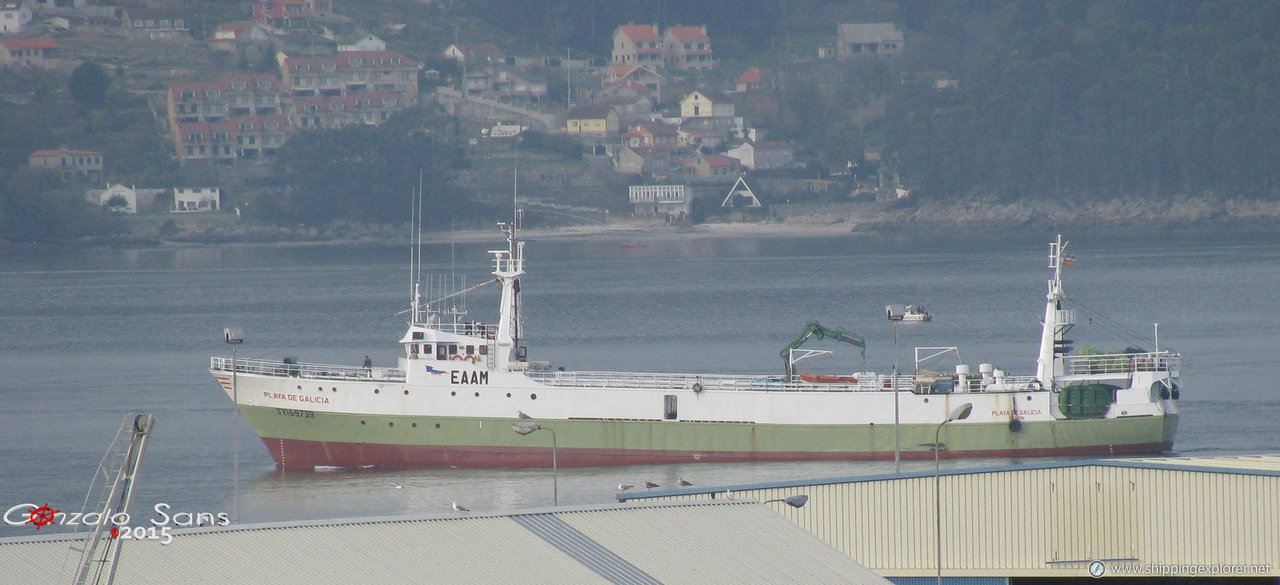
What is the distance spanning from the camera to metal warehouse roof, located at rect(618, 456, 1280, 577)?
31.7m

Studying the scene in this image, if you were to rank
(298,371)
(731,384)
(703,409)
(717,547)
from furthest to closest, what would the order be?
1. (298,371)
2. (731,384)
3. (703,409)
4. (717,547)

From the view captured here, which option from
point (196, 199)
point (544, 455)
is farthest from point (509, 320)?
point (196, 199)

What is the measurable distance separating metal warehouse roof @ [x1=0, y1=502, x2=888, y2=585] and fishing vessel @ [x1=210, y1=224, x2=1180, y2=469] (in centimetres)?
1972

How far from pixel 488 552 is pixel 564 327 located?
63.6 metres

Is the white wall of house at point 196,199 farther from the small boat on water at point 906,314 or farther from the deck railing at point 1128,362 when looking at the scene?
the deck railing at point 1128,362

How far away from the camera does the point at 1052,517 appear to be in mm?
32250

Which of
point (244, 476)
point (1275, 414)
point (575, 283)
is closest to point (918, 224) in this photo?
point (575, 283)

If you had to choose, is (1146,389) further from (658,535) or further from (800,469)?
(658,535)

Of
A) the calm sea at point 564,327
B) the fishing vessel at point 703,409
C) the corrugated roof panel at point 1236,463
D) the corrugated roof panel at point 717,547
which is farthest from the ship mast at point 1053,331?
the corrugated roof panel at point 717,547

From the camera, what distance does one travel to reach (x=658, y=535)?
94.6 ft

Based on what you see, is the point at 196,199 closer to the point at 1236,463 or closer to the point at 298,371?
the point at 298,371

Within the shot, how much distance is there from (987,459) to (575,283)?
251 feet

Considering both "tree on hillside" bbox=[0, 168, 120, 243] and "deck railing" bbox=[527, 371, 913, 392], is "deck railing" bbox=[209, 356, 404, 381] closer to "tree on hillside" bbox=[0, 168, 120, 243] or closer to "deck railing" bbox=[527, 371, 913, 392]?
"deck railing" bbox=[527, 371, 913, 392]

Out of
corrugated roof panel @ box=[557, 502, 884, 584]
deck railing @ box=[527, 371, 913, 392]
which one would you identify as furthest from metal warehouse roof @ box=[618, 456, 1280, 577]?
deck railing @ box=[527, 371, 913, 392]
